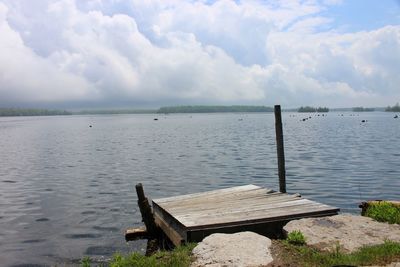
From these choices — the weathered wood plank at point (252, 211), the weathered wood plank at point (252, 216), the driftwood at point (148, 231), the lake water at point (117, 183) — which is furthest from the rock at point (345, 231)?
the lake water at point (117, 183)

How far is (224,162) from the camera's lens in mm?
36500

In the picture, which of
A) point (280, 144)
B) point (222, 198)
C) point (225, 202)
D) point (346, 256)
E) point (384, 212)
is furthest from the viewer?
point (280, 144)

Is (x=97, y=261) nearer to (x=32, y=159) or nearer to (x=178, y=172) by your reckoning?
(x=178, y=172)

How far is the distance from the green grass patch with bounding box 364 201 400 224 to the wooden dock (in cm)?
108

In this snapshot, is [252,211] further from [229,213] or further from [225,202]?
[225,202]

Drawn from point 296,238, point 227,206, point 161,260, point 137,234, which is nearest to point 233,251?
point 161,260

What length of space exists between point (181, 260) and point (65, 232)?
933cm

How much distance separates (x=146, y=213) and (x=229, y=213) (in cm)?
329

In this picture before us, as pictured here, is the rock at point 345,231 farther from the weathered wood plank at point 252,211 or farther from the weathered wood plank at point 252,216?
the weathered wood plank at point 252,211

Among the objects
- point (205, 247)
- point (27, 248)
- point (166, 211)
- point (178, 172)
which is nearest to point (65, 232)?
point (27, 248)

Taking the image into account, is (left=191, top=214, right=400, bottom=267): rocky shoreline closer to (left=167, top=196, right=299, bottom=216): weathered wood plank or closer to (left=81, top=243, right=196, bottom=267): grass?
(left=81, top=243, right=196, bottom=267): grass

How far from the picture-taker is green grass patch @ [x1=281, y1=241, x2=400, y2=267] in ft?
26.2

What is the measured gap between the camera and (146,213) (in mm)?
14188

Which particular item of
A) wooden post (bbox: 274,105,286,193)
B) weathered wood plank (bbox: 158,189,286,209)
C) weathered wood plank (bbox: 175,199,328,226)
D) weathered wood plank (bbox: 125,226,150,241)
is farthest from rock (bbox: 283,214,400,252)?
weathered wood plank (bbox: 125,226,150,241)
